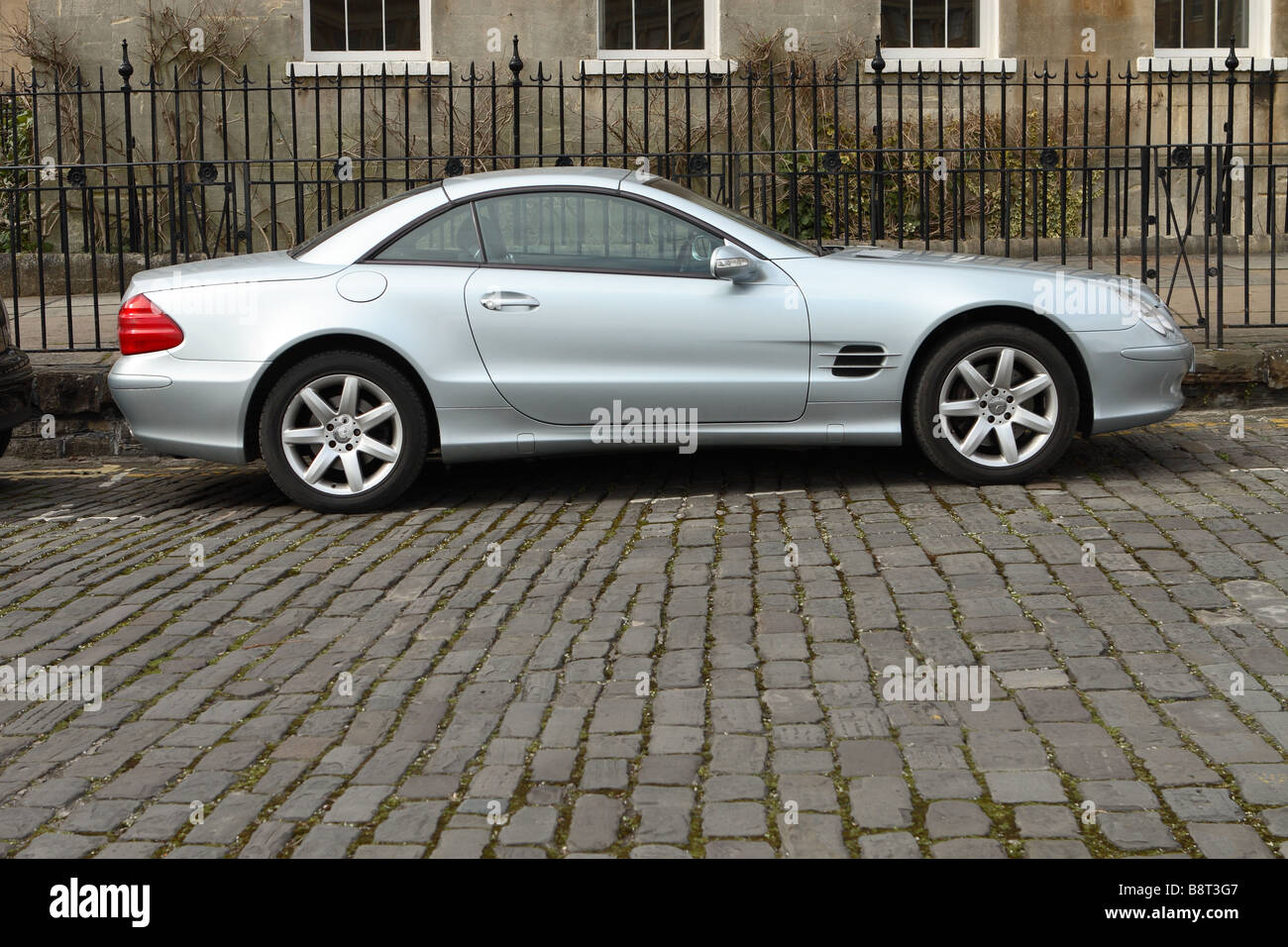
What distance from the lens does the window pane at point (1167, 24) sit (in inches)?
637

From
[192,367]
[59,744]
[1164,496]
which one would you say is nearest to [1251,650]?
[1164,496]

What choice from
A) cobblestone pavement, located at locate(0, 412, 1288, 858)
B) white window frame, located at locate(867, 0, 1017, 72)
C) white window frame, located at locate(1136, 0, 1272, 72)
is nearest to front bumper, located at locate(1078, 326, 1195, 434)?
cobblestone pavement, located at locate(0, 412, 1288, 858)

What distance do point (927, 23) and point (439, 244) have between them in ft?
32.7

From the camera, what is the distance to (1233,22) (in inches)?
645

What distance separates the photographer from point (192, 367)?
7266mm

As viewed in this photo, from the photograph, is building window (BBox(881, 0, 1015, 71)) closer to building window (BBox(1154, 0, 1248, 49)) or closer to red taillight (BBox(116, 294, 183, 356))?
building window (BBox(1154, 0, 1248, 49))

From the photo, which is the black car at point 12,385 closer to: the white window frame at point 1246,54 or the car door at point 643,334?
the car door at point 643,334

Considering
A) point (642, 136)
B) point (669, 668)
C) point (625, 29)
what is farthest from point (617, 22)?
point (669, 668)

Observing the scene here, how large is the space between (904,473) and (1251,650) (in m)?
2.84

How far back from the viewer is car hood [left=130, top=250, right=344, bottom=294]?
7320 millimetres

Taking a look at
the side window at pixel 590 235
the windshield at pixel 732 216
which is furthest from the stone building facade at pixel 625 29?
the side window at pixel 590 235

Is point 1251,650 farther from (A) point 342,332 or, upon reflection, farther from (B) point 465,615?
(A) point 342,332

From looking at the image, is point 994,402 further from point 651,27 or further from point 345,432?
point 651,27

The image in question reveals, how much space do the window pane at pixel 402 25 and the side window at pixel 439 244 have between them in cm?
875
